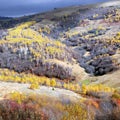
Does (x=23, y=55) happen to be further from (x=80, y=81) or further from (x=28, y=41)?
(x=80, y=81)

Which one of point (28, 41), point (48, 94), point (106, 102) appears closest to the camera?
point (106, 102)

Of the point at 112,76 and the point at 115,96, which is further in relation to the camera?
the point at 112,76

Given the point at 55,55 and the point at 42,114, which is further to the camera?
the point at 55,55

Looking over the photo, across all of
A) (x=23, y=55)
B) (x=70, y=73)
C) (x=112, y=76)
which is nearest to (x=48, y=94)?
(x=112, y=76)

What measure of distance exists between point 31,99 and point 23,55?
10354 cm

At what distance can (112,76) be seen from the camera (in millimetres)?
158125

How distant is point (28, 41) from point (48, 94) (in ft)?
333

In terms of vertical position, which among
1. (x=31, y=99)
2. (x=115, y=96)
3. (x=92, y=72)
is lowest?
(x=92, y=72)

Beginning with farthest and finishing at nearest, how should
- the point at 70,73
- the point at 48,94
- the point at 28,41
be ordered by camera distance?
the point at 28,41 < the point at 70,73 < the point at 48,94

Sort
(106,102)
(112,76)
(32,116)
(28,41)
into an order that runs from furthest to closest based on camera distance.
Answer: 1. (28,41)
2. (112,76)
3. (106,102)
4. (32,116)

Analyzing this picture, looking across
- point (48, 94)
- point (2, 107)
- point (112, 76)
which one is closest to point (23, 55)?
point (112, 76)

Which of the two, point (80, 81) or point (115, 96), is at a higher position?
point (115, 96)

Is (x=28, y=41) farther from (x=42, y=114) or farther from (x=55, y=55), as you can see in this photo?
(x=42, y=114)

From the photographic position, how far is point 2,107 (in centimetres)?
6994
